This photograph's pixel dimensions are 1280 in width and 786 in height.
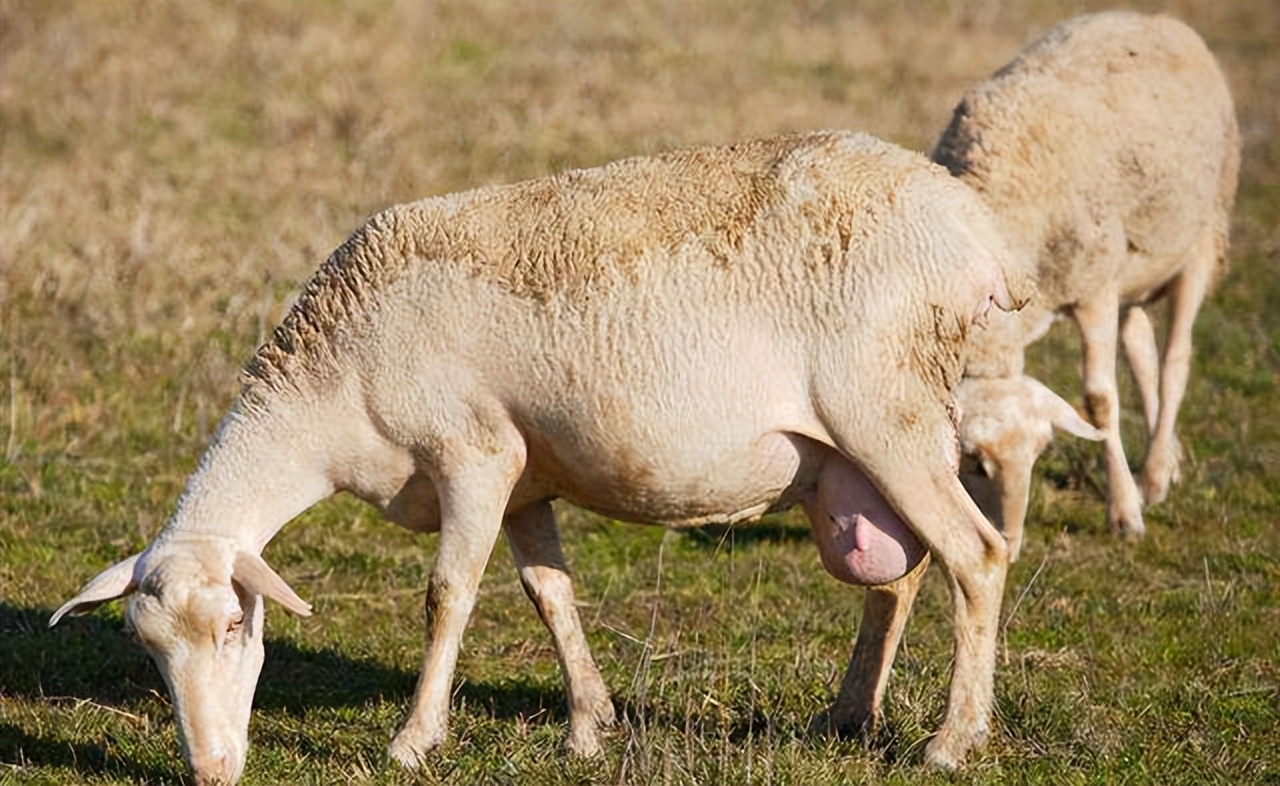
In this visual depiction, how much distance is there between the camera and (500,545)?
355 inches

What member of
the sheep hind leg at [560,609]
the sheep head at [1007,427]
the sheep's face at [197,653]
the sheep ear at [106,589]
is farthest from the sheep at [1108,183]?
the sheep ear at [106,589]

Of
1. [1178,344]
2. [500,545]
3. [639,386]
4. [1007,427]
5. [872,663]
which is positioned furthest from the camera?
[1178,344]

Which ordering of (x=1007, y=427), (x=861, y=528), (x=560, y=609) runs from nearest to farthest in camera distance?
(x=861, y=528), (x=560, y=609), (x=1007, y=427)

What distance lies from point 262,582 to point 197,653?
0.26 m

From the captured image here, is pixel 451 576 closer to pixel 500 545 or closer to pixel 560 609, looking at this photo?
pixel 560 609

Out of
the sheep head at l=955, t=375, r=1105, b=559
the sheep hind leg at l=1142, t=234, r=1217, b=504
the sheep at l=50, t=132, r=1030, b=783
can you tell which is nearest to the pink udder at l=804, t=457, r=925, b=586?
the sheep at l=50, t=132, r=1030, b=783

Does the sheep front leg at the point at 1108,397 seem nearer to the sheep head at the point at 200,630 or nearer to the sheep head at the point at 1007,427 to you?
the sheep head at the point at 1007,427

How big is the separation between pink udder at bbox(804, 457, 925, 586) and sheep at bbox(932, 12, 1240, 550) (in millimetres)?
2057

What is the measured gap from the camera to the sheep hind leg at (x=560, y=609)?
656cm

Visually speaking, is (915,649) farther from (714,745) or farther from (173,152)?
(173,152)

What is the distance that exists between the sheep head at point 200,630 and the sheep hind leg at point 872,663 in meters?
1.72

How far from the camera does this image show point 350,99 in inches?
611

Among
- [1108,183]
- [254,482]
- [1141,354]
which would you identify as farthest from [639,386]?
[1141,354]

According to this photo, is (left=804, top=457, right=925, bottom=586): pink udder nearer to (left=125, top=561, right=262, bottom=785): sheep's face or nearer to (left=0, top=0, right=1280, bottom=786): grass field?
(left=0, top=0, right=1280, bottom=786): grass field
